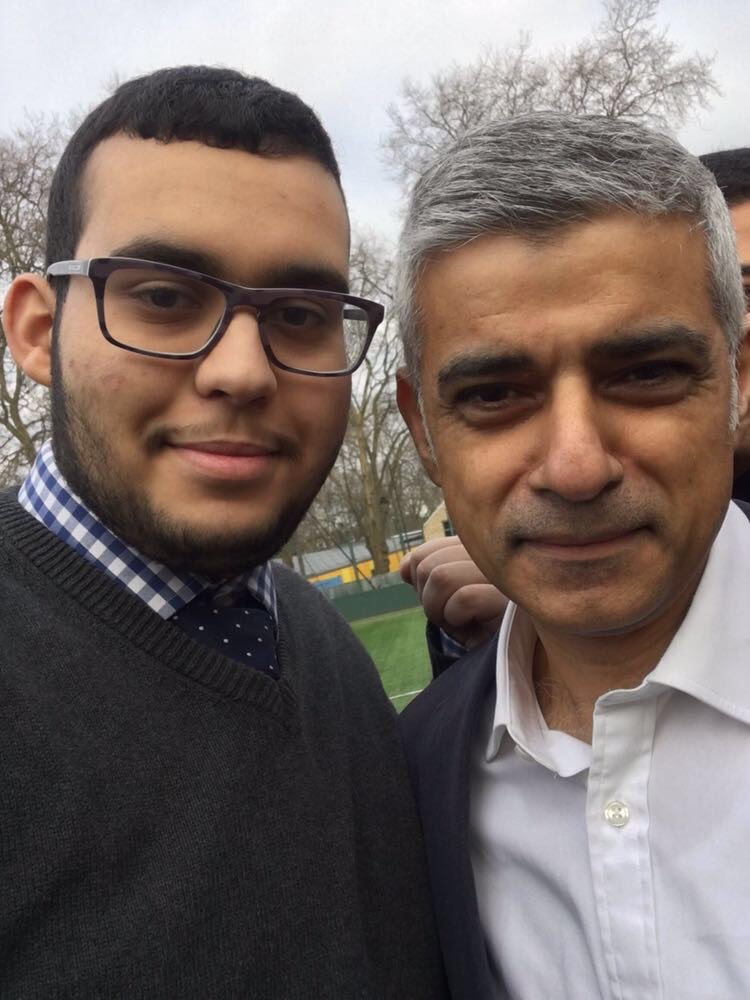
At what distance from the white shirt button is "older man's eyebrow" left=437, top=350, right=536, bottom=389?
86 centimetres

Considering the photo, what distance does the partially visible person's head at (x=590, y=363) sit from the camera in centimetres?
139

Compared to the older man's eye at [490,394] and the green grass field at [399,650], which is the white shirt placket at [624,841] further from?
the green grass field at [399,650]

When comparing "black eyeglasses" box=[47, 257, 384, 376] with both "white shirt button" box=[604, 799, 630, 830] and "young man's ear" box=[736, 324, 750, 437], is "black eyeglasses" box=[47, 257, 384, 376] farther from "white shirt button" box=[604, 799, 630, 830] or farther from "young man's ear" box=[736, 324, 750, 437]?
"white shirt button" box=[604, 799, 630, 830]

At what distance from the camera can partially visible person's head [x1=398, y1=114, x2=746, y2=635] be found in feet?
4.58

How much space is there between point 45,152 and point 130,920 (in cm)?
1763

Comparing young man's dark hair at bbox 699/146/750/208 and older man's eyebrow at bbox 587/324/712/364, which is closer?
older man's eyebrow at bbox 587/324/712/364

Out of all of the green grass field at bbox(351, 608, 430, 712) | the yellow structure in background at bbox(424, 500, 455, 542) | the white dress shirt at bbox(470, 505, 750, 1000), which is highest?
the white dress shirt at bbox(470, 505, 750, 1000)

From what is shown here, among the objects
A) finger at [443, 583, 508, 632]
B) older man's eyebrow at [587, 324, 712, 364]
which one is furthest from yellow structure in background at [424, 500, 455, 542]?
older man's eyebrow at [587, 324, 712, 364]

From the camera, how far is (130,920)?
1.17 m

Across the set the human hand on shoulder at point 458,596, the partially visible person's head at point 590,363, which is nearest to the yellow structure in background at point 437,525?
the human hand on shoulder at point 458,596

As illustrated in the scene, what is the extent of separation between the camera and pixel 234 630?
162cm

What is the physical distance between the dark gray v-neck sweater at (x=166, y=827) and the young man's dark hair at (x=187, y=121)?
2.17 ft

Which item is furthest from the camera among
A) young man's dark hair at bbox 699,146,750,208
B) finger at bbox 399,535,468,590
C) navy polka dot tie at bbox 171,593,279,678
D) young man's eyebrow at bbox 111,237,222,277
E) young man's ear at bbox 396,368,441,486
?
young man's dark hair at bbox 699,146,750,208

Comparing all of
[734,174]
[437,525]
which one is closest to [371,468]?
[437,525]
